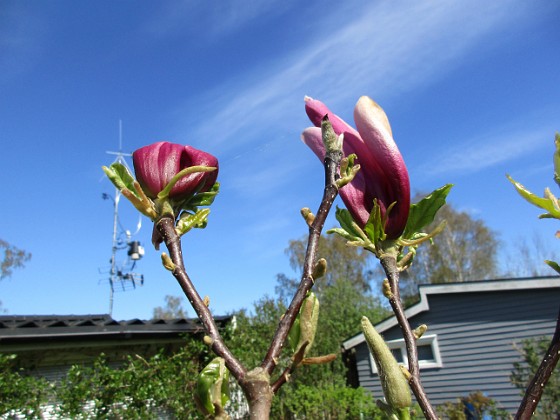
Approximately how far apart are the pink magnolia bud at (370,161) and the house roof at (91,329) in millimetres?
4483

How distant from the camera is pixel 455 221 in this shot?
2528cm

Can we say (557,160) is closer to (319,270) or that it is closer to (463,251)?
(319,270)

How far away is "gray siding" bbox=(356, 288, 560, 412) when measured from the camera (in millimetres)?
9773

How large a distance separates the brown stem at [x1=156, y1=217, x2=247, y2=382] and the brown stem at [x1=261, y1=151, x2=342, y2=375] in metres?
0.04

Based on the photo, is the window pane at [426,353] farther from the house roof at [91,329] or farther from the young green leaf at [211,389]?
the young green leaf at [211,389]

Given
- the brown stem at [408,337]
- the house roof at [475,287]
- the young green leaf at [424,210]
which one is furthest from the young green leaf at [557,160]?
the house roof at [475,287]

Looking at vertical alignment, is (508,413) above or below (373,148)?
below

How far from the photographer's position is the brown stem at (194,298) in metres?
0.58

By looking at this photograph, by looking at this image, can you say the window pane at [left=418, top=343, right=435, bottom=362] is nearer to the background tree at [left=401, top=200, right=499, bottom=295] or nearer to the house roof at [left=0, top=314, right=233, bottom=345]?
the house roof at [left=0, top=314, right=233, bottom=345]

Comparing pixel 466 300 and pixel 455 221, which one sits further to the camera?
pixel 455 221

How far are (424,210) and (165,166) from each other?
1.51 feet

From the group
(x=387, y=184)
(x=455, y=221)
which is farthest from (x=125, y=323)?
(x=455, y=221)

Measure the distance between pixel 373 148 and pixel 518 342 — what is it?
10662 millimetres

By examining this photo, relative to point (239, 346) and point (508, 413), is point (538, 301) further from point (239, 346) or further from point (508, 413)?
point (239, 346)
